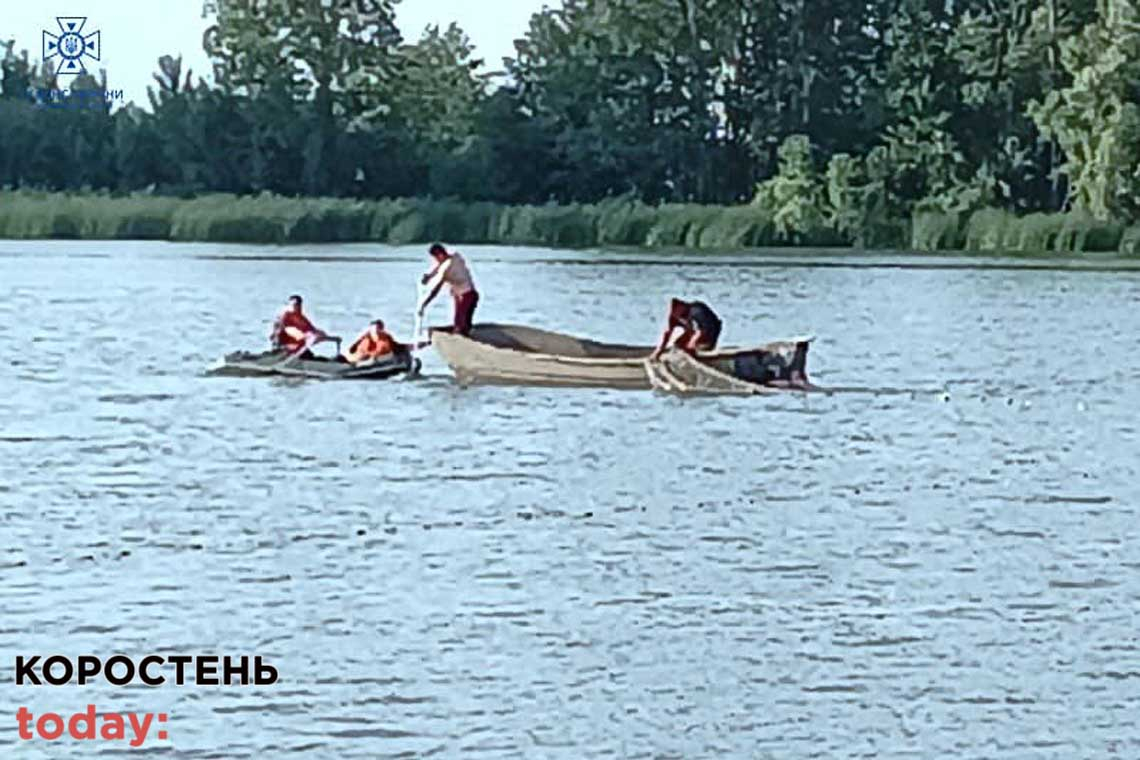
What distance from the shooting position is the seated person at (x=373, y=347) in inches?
1427

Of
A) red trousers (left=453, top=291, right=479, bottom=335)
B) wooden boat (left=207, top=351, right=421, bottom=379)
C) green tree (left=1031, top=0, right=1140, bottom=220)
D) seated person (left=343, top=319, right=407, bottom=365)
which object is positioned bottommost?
wooden boat (left=207, top=351, right=421, bottom=379)

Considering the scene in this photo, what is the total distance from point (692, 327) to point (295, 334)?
16.2 ft

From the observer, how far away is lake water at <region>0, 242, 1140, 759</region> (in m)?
16.4

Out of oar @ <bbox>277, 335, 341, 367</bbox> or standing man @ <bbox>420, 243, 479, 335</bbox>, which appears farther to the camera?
oar @ <bbox>277, 335, 341, 367</bbox>

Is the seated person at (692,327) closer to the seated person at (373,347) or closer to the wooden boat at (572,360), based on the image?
the wooden boat at (572,360)

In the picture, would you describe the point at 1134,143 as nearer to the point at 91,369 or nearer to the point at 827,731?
the point at 91,369

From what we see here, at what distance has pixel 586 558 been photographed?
855 inches

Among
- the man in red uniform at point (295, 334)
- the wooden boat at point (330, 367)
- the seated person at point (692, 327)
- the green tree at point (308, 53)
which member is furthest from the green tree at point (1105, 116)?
the seated person at point (692, 327)

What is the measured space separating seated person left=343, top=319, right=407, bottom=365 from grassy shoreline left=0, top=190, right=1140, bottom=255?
148 feet

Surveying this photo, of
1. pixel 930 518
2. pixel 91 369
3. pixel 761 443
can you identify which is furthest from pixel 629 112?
pixel 930 518

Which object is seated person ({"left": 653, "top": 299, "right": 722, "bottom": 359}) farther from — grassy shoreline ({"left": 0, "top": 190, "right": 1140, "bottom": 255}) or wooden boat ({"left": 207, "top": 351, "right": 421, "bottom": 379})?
grassy shoreline ({"left": 0, "top": 190, "right": 1140, "bottom": 255})

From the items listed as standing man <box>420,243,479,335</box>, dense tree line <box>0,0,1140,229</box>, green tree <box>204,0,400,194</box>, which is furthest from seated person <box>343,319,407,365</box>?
green tree <box>204,0,400,194</box>

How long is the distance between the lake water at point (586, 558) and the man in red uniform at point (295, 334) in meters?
0.52

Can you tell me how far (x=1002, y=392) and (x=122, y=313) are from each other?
19.5 meters
